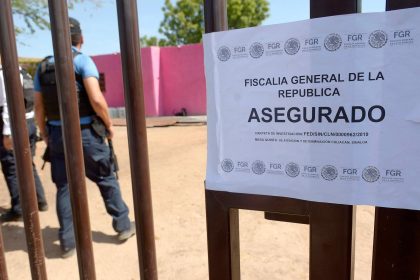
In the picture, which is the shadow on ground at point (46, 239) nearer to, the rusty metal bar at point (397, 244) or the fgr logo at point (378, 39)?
the rusty metal bar at point (397, 244)

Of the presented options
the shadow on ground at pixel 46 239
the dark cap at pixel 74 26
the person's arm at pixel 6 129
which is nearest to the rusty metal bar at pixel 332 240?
the shadow on ground at pixel 46 239

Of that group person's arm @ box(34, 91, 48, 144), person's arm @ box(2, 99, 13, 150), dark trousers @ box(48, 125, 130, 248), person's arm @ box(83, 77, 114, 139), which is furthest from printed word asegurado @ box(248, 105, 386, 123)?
person's arm @ box(2, 99, 13, 150)

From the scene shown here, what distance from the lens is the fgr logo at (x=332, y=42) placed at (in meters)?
0.79

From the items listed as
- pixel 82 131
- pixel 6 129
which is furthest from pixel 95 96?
pixel 6 129

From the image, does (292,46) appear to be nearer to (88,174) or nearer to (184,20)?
(88,174)

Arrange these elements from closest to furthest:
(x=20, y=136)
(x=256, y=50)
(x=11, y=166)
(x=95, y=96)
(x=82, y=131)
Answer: (x=256, y=50)
(x=20, y=136)
(x=95, y=96)
(x=82, y=131)
(x=11, y=166)

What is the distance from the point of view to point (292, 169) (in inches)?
34.9

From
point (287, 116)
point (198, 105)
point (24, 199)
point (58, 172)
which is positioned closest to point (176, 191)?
point (58, 172)

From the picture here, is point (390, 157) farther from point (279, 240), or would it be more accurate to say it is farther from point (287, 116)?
point (279, 240)

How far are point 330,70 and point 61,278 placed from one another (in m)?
2.32

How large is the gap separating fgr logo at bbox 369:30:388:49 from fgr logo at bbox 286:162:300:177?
0.31 m

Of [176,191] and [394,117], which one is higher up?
[394,117]

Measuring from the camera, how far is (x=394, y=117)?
0.77m

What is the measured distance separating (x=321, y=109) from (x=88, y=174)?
2372 mm
